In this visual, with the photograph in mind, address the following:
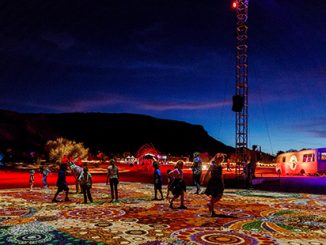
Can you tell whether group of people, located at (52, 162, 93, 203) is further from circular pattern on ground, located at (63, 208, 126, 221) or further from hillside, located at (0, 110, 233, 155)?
hillside, located at (0, 110, 233, 155)

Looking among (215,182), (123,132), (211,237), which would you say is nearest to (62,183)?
(215,182)

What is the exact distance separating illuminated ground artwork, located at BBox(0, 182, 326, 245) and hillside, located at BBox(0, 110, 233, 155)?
83818mm

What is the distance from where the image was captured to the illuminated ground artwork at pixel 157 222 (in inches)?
323

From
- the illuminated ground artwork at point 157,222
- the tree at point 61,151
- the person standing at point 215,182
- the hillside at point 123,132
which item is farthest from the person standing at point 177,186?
the hillside at point 123,132

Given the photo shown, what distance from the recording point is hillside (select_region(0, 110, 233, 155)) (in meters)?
110

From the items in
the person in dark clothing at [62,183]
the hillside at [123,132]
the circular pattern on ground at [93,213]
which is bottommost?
the circular pattern on ground at [93,213]

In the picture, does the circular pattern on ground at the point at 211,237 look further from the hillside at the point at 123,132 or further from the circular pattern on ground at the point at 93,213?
the hillside at the point at 123,132

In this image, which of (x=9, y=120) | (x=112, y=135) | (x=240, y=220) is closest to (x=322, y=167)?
(x=240, y=220)

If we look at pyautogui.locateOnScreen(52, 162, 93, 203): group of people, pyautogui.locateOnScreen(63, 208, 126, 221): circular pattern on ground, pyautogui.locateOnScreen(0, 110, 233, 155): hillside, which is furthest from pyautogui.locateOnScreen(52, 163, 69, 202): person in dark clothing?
pyautogui.locateOnScreen(0, 110, 233, 155): hillside

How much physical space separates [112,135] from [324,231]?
114 metres

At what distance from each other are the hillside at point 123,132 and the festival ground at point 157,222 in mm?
83772

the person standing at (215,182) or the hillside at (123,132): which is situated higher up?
the hillside at (123,132)

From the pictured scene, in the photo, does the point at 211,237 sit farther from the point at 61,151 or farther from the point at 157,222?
the point at 61,151

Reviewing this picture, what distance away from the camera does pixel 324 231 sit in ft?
30.2
